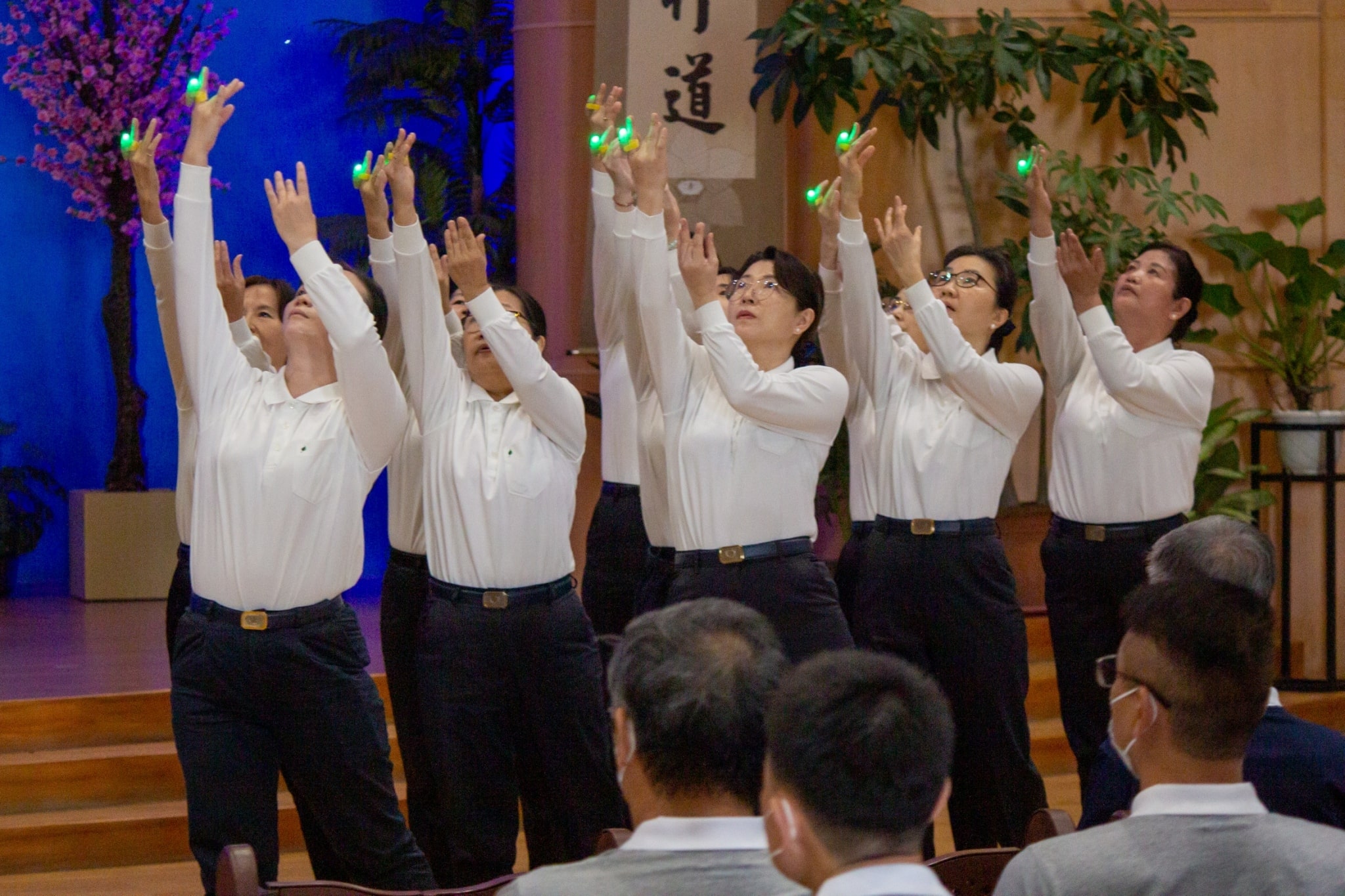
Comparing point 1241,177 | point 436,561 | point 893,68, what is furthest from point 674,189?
point 436,561

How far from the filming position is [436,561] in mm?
3318

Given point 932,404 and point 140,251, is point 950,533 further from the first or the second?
point 140,251

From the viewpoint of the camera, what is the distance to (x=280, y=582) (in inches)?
117

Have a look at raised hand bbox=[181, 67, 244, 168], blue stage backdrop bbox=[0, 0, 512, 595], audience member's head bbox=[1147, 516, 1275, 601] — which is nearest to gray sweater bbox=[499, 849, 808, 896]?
audience member's head bbox=[1147, 516, 1275, 601]

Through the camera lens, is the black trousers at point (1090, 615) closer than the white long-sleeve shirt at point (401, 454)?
No

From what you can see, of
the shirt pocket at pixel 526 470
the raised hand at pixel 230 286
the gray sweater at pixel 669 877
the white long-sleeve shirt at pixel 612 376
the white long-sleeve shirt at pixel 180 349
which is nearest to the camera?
the gray sweater at pixel 669 877

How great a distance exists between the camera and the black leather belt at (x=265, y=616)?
295cm

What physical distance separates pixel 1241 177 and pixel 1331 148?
0.37 meters

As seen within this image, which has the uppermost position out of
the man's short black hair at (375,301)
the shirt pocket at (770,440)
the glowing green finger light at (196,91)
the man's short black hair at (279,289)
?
the glowing green finger light at (196,91)

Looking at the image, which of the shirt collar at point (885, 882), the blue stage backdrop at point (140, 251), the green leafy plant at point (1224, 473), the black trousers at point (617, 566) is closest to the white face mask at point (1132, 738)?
the shirt collar at point (885, 882)

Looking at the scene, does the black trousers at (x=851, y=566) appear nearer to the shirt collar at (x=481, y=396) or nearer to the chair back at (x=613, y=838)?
the shirt collar at (x=481, y=396)

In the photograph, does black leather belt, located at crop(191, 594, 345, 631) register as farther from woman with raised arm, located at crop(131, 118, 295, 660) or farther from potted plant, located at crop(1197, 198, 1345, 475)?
potted plant, located at crop(1197, 198, 1345, 475)

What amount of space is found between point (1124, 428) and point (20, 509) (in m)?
5.33

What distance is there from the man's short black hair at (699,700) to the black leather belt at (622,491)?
8.60 ft
